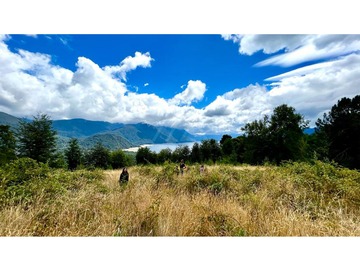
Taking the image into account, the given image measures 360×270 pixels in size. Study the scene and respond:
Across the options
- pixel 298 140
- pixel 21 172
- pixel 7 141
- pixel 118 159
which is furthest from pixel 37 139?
pixel 298 140

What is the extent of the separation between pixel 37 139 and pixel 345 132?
3724 centimetres

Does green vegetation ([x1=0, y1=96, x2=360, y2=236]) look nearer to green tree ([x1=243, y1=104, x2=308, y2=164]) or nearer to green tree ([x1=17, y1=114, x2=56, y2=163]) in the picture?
green tree ([x1=17, y1=114, x2=56, y2=163])

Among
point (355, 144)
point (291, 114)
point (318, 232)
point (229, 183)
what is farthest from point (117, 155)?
point (318, 232)

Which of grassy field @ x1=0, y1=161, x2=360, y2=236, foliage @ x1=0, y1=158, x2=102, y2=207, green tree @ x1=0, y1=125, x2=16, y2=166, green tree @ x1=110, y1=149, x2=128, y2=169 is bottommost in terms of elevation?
green tree @ x1=110, y1=149, x2=128, y2=169

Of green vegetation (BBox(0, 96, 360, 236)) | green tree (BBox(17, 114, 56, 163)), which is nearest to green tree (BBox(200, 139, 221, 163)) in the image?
green tree (BBox(17, 114, 56, 163))

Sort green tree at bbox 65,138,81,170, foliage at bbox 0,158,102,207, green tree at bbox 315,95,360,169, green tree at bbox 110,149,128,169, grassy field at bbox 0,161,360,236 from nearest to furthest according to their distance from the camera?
grassy field at bbox 0,161,360,236 → foliage at bbox 0,158,102,207 → green tree at bbox 315,95,360,169 → green tree at bbox 65,138,81,170 → green tree at bbox 110,149,128,169

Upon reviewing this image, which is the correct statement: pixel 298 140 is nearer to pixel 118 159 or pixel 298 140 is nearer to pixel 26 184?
pixel 26 184

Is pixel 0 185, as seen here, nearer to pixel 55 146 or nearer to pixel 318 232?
pixel 318 232

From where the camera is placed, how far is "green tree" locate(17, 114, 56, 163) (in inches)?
1078

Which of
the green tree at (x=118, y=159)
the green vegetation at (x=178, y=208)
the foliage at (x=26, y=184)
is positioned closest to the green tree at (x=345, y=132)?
the green vegetation at (x=178, y=208)

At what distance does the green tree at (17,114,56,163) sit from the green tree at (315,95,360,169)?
33.4 meters

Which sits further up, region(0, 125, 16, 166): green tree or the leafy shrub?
region(0, 125, 16, 166): green tree

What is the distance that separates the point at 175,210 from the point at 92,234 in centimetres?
141

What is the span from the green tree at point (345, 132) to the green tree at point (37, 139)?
33388 mm
